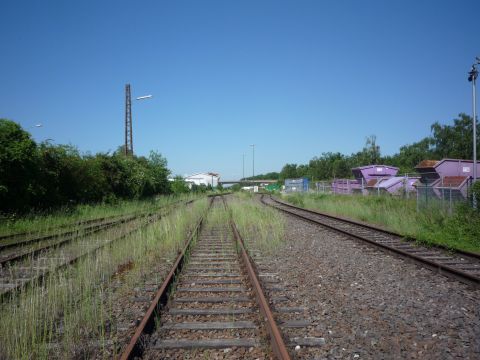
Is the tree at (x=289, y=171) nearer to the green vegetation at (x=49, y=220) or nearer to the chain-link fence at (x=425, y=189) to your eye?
the chain-link fence at (x=425, y=189)

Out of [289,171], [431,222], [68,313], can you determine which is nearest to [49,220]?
[68,313]

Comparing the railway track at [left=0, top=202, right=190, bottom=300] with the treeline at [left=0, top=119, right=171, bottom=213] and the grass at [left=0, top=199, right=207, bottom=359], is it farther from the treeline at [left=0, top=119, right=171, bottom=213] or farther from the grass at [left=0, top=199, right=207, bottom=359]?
the treeline at [left=0, top=119, right=171, bottom=213]

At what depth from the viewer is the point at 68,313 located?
5035mm

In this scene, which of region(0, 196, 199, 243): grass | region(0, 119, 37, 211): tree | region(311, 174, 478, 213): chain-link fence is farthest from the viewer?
region(311, 174, 478, 213): chain-link fence

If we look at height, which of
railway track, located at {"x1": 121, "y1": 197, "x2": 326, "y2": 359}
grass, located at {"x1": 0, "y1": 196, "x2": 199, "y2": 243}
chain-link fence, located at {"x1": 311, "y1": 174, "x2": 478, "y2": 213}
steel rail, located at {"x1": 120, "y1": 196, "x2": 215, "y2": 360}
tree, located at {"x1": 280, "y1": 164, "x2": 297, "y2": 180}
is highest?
tree, located at {"x1": 280, "y1": 164, "x2": 297, "y2": 180}

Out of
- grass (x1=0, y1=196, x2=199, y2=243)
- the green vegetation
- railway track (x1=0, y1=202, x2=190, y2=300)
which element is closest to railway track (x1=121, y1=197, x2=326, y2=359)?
railway track (x1=0, y1=202, x2=190, y2=300)

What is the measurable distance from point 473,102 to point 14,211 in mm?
22141

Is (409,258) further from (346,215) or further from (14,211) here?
(14,211)

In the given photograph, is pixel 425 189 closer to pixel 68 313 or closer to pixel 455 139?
pixel 68 313

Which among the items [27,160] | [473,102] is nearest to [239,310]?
[27,160]

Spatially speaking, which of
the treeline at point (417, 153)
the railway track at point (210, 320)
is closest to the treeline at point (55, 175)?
the railway track at point (210, 320)

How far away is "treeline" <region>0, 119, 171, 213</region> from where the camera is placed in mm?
14805

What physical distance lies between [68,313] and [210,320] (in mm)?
1957

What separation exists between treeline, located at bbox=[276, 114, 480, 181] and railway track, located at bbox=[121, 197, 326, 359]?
6486 cm
